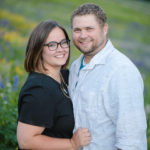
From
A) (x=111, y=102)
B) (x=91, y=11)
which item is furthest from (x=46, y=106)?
(x=91, y=11)

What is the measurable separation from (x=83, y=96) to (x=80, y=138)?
15.7 inches

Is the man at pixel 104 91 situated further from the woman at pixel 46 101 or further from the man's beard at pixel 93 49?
the woman at pixel 46 101

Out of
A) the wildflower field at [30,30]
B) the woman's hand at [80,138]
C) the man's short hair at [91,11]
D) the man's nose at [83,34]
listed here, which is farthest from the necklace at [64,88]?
the wildflower field at [30,30]

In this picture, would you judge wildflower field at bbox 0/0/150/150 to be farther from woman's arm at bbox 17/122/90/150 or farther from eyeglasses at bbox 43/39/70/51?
eyeglasses at bbox 43/39/70/51

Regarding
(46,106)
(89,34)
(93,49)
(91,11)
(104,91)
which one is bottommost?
(46,106)

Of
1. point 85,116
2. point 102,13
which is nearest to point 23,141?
point 85,116

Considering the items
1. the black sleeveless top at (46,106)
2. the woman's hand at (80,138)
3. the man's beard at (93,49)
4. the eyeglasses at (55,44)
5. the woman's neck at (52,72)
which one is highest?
the eyeglasses at (55,44)

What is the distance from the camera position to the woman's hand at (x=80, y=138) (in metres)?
2.17

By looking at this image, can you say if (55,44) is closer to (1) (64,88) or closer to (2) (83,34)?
(2) (83,34)

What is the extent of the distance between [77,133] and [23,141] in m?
0.51

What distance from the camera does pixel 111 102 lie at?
2.08 meters

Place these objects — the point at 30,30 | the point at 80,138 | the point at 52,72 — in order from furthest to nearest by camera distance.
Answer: the point at 30,30 → the point at 52,72 → the point at 80,138

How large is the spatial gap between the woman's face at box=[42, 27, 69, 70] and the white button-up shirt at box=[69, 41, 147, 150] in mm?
280

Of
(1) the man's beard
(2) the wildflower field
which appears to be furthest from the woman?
(2) the wildflower field
